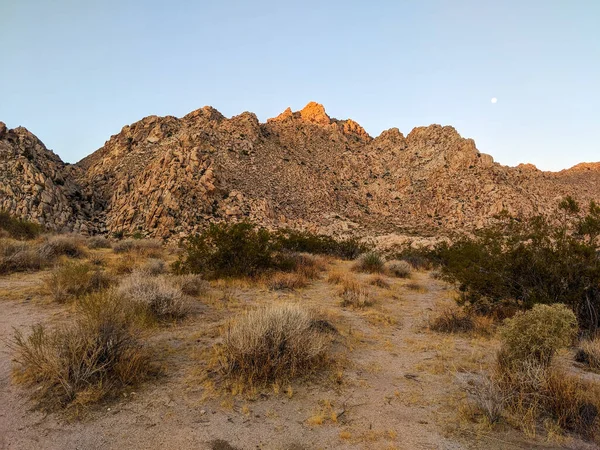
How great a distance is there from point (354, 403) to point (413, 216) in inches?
1636

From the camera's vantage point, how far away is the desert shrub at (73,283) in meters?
7.74

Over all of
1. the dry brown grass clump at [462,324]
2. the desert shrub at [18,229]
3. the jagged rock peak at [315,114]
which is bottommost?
the dry brown grass clump at [462,324]

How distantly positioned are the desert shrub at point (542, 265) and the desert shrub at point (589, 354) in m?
1.24

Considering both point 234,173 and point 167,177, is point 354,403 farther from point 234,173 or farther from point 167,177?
point 234,173

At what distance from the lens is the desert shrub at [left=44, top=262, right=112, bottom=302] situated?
774 centimetres

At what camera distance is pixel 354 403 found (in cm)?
397

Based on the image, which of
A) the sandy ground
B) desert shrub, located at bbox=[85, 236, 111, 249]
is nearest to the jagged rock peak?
desert shrub, located at bbox=[85, 236, 111, 249]

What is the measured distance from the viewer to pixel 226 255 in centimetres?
1198

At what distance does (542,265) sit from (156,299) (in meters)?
7.71

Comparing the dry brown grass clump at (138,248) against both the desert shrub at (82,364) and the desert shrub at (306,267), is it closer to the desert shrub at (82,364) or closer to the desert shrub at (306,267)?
the desert shrub at (306,267)

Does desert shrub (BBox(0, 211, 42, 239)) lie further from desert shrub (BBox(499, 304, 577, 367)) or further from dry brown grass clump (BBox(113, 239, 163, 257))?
desert shrub (BBox(499, 304, 577, 367))

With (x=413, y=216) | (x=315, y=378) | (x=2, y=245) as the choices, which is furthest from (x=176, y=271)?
(x=413, y=216)

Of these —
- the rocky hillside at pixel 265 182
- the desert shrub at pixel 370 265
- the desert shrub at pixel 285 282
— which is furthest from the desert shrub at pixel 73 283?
Answer: the rocky hillside at pixel 265 182

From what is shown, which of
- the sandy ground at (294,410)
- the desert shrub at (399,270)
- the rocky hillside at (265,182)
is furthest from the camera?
the rocky hillside at (265,182)
